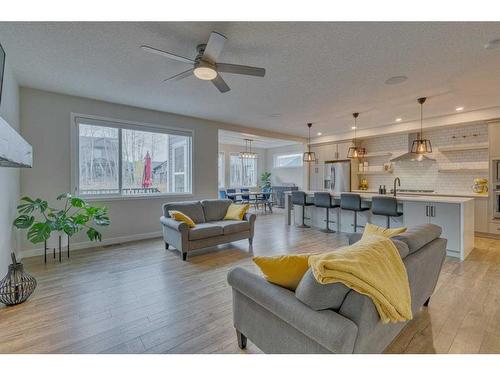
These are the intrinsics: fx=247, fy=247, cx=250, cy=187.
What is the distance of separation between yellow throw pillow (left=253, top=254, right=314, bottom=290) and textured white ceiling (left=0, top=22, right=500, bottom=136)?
2.04 metres

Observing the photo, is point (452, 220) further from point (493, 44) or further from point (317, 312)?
point (317, 312)

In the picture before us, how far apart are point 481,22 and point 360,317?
2.76 meters

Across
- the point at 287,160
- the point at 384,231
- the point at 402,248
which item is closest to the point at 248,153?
the point at 287,160

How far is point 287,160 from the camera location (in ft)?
35.4

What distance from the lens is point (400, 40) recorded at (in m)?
2.46

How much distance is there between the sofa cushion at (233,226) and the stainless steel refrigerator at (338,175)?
417 cm

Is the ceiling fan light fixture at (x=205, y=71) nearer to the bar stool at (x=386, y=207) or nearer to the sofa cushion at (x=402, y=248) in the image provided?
the sofa cushion at (x=402, y=248)

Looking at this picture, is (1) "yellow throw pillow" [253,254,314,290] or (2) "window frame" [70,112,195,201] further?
(2) "window frame" [70,112,195,201]

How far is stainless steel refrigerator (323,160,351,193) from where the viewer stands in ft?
24.3

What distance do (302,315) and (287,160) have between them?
9.81 meters

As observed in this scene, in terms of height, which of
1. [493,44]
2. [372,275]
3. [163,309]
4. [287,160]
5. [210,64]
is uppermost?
[493,44]

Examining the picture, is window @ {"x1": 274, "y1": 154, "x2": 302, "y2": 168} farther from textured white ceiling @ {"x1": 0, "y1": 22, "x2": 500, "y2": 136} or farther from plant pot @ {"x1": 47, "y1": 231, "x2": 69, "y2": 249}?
plant pot @ {"x1": 47, "y1": 231, "x2": 69, "y2": 249}

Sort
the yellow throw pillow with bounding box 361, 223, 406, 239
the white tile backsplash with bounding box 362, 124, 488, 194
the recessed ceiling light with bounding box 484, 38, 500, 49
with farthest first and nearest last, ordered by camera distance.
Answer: the white tile backsplash with bounding box 362, 124, 488, 194
the recessed ceiling light with bounding box 484, 38, 500, 49
the yellow throw pillow with bounding box 361, 223, 406, 239

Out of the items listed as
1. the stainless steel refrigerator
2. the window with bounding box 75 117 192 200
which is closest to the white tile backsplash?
the stainless steel refrigerator
